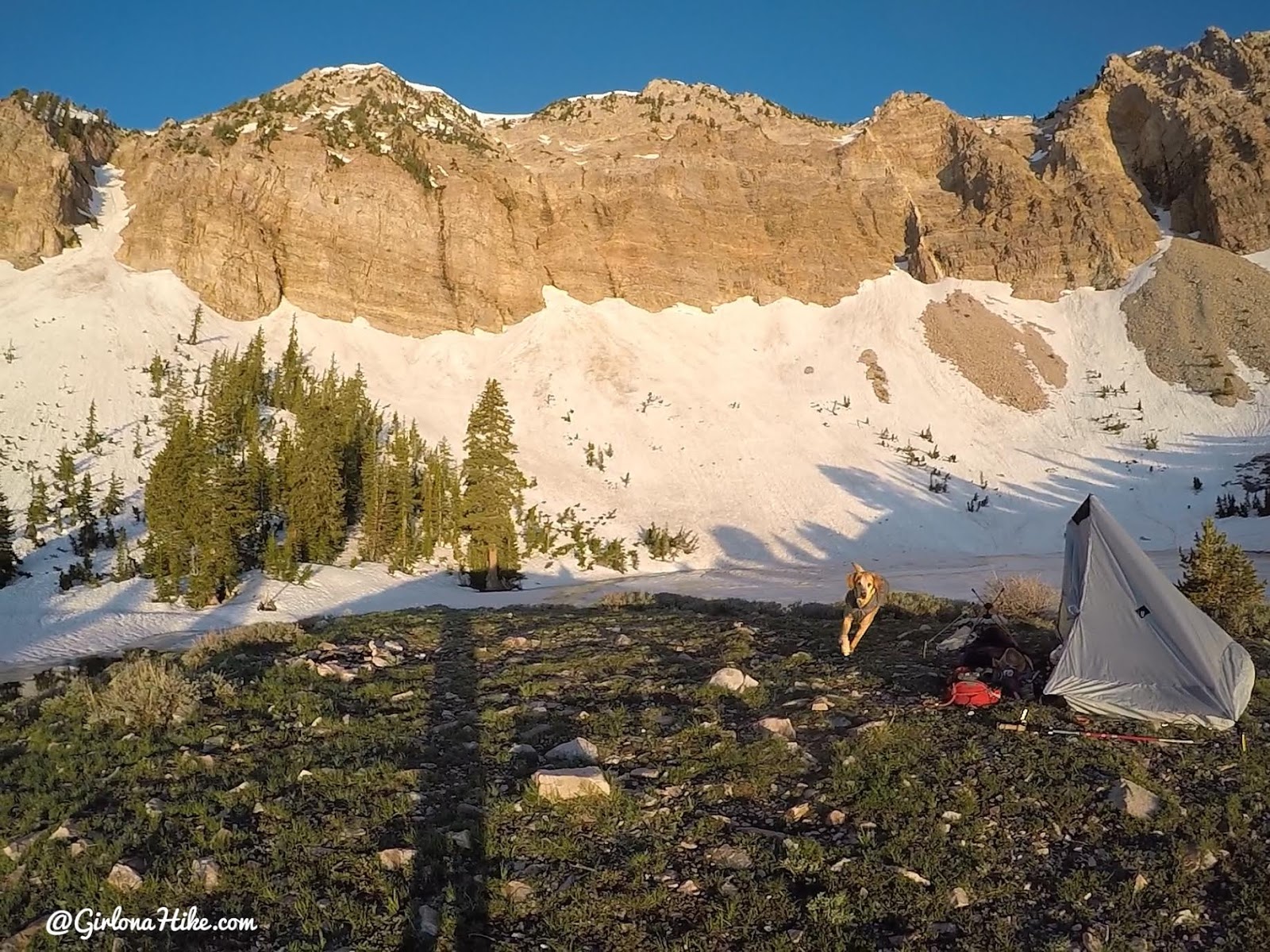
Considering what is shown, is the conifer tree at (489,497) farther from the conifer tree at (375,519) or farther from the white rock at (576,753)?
the white rock at (576,753)

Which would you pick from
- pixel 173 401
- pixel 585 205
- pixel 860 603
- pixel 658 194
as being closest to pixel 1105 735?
pixel 860 603

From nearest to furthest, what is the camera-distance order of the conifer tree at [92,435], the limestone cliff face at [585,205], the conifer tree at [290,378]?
the conifer tree at [92,435]
the conifer tree at [290,378]
the limestone cliff face at [585,205]

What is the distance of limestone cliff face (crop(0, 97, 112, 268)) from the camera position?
48750 mm

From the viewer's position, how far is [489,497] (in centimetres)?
3095

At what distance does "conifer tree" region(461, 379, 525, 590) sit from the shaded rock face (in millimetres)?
73956

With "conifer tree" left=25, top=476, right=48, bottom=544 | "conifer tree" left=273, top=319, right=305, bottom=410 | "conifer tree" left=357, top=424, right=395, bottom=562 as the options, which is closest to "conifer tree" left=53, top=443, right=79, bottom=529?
"conifer tree" left=25, top=476, right=48, bottom=544

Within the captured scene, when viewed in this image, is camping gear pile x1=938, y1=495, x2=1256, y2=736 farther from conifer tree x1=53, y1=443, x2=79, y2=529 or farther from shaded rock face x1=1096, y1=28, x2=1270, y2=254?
shaded rock face x1=1096, y1=28, x2=1270, y2=254

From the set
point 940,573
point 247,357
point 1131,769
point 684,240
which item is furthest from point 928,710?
point 684,240

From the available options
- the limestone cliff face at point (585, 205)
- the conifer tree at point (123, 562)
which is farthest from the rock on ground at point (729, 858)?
the limestone cliff face at point (585, 205)

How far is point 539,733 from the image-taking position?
7770mm

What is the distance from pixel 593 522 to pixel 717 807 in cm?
3459

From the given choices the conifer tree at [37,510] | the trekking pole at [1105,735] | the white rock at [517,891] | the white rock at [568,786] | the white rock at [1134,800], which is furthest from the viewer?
the conifer tree at [37,510]

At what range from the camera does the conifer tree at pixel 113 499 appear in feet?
102

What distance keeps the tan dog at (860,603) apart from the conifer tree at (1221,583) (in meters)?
5.60
